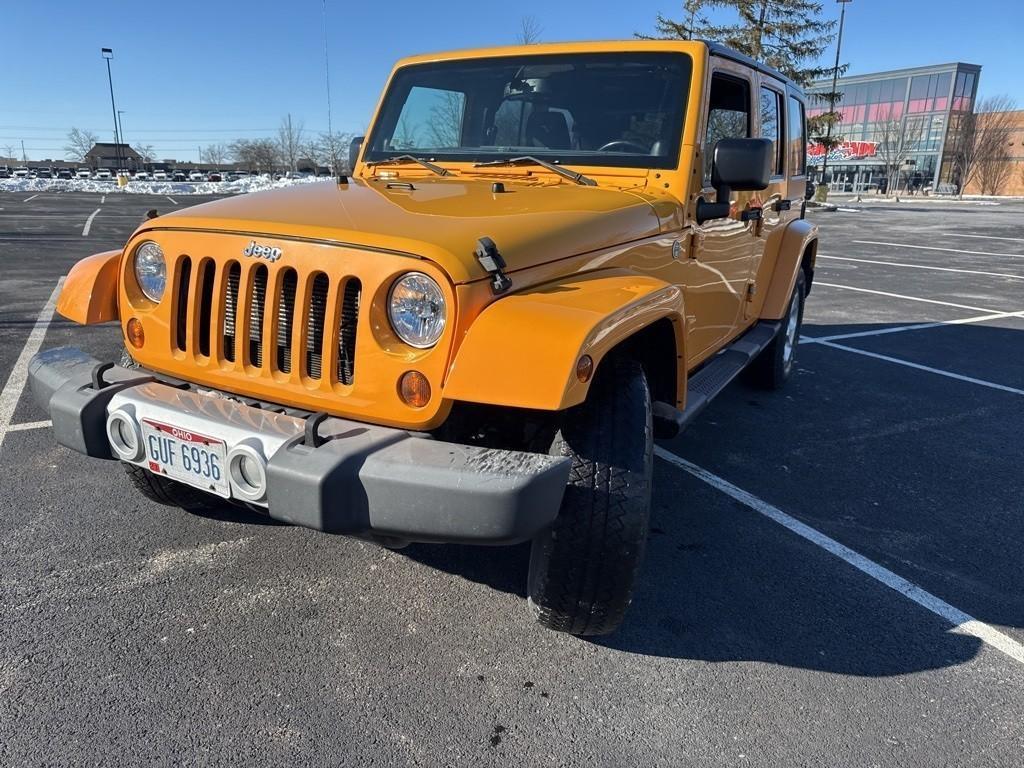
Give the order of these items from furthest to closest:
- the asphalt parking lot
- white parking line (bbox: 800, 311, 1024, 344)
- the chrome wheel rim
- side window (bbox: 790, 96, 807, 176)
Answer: white parking line (bbox: 800, 311, 1024, 344)
the chrome wheel rim
side window (bbox: 790, 96, 807, 176)
the asphalt parking lot

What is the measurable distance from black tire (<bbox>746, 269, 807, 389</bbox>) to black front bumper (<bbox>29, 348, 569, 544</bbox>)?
3613 mm

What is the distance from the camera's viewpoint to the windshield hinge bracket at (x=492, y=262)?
2.14 meters

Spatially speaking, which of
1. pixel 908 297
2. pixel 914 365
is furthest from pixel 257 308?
pixel 908 297


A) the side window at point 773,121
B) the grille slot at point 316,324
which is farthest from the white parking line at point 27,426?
the side window at point 773,121

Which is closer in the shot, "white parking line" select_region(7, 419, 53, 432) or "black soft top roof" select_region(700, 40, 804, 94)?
"black soft top roof" select_region(700, 40, 804, 94)

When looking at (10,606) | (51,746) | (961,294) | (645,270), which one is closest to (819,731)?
(645,270)

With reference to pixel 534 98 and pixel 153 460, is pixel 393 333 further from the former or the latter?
pixel 534 98

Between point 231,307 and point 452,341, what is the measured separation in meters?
0.87

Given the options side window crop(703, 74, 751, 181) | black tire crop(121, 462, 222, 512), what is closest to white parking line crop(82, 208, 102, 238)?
black tire crop(121, 462, 222, 512)

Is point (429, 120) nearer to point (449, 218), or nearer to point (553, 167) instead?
point (553, 167)

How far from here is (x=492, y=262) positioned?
84.5 inches

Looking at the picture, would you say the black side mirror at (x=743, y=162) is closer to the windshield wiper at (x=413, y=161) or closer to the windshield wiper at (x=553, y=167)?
the windshield wiper at (x=553, y=167)

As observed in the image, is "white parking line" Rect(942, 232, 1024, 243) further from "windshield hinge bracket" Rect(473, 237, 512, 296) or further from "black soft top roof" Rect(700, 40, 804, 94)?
"windshield hinge bracket" Rect(473, 237, 512, 296)

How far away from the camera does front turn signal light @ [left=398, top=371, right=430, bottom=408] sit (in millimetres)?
2131
